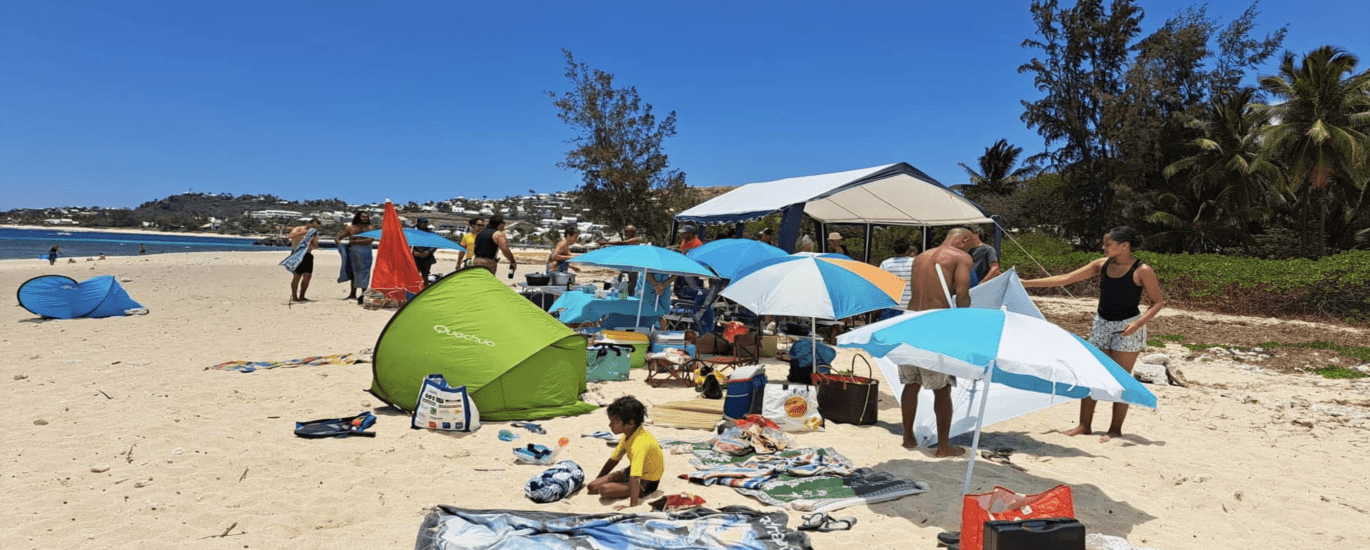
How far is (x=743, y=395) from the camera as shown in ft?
21.1

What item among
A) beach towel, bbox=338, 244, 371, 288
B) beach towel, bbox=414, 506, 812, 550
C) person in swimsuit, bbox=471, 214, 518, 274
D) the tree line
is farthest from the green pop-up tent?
the tree line

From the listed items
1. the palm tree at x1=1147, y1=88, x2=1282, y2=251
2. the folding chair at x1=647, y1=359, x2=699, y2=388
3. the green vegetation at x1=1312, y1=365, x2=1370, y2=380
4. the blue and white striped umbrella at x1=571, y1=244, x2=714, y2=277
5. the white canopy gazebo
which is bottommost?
the folding chair at x1=647, y1=359, x2=699, y2=388

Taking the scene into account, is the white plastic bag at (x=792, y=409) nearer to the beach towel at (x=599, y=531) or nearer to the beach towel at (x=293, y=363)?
the beach towel at (x=599, y=531)

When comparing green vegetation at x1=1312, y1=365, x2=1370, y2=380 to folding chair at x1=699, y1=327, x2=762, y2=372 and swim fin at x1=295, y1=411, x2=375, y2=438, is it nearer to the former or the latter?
folding chair at x1=699, y1=327, x2=762, y2=372

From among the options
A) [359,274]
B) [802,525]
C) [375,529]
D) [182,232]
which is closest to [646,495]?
[802,525]

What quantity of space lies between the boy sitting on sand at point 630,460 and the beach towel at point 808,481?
476 millimetres

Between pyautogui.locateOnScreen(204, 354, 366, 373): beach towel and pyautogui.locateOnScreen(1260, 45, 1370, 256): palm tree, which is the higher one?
pyautogui.locateOnScreen(1260, 45, 1370, 256): palm tree

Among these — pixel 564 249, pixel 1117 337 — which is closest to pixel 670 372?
pixel 1117 337

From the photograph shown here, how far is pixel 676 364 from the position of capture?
8156 mm

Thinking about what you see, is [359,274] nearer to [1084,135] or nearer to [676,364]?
[676,364]

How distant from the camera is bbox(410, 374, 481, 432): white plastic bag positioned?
583cm

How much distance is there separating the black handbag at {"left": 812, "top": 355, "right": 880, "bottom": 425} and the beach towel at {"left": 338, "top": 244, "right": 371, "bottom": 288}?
9878 mm

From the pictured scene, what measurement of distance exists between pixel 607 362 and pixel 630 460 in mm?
3596

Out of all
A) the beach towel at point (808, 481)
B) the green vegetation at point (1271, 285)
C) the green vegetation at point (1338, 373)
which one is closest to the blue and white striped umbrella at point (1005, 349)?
the beach towel at point (808, 481)
